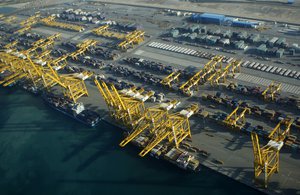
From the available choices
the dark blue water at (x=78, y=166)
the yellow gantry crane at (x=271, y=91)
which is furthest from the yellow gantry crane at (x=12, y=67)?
the yellow gantry crane at (x=271, y=91)

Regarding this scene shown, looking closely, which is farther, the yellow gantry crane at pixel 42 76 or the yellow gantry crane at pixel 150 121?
the yellow gantry crane at pixel 42 76

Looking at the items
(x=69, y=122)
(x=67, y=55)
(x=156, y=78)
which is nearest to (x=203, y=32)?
(x=156, y=78)

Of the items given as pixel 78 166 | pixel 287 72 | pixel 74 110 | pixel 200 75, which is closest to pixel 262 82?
pixel 287 72

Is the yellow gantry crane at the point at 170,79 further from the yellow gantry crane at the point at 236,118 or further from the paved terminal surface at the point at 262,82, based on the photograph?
the yellow gantry crane at the point at 236,118

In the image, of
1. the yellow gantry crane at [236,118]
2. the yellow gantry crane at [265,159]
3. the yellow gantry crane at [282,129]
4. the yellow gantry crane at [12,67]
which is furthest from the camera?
the yellow gantry crane at [12,67]

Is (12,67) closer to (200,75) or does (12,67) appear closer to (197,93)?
(200,75)

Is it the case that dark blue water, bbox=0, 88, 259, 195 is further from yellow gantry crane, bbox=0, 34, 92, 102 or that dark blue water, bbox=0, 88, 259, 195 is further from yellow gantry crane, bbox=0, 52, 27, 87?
yellow gantry crane, bbox=0, 52, 27, 87
